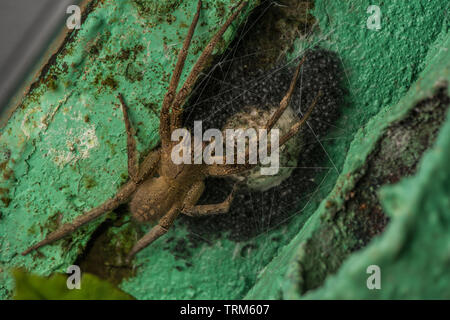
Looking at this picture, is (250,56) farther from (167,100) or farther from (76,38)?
(76,38)

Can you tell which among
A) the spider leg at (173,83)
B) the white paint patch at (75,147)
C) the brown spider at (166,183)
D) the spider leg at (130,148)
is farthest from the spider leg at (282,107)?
the white paint patch at (75,147)

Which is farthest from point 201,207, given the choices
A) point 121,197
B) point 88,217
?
point 88,217

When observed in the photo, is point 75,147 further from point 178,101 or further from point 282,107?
point 282,107

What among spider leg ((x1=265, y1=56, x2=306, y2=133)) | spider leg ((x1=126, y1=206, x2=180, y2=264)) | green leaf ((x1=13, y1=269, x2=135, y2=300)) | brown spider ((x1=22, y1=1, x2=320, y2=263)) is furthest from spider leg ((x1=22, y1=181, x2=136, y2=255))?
spider leg ((x1=265, y1=56, x2=306, y2=133))

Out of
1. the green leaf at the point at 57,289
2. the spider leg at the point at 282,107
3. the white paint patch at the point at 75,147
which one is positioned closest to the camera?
the green leaf at the point at 57,289

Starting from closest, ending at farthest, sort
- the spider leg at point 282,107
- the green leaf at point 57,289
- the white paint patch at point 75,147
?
the green leaf at point 57,289 < the spider leg at point 282,107 < the white paint patch at point 75,147

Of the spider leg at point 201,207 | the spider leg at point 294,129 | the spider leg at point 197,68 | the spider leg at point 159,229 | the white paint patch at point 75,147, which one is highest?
the spider leg at point 197,68

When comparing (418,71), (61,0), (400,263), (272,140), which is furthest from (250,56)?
(400,263)

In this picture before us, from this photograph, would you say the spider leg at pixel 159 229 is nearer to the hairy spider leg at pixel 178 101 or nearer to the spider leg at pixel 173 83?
the hairy spider leg at pixel 178 101
